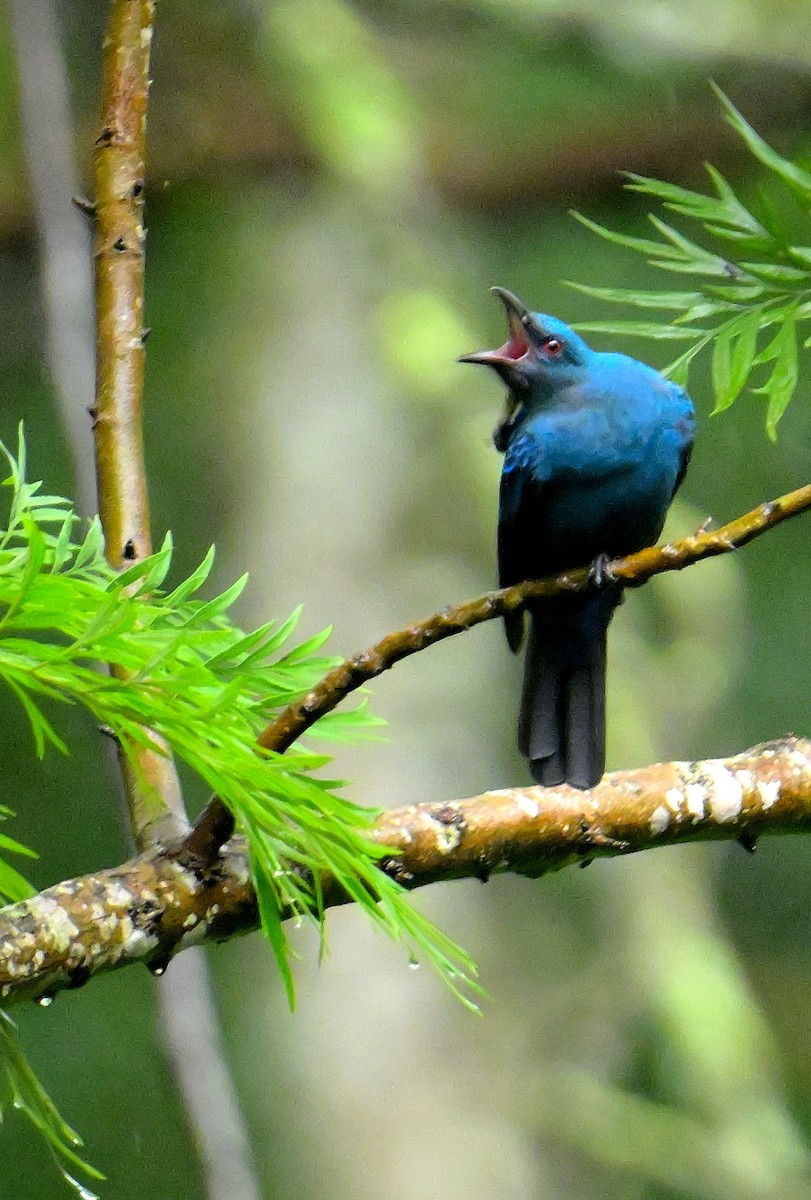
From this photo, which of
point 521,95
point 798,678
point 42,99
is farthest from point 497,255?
point 42,99

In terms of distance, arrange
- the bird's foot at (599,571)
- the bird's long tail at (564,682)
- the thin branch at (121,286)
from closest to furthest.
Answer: the thin branch at (121,286)
the bird's foot at (599,571)
the bird's long tail at (564,682)

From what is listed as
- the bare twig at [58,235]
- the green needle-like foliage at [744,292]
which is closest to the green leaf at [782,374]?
the green needle-like foliage at [744,292]

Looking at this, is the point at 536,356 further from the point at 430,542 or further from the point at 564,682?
the point at 430,542

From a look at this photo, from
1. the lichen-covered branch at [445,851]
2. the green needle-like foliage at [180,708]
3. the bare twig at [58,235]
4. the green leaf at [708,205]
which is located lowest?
the lichen-covered branch at [445,851]

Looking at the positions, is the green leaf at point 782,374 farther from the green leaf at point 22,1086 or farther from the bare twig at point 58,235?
the bare twig at point 58,235

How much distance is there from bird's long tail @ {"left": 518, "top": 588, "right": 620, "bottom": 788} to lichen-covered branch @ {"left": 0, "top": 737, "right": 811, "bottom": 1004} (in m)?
0.33

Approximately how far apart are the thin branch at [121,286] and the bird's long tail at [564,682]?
0.49 metres

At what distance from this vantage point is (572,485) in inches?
51.8

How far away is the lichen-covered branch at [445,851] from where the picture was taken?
2.19 ft

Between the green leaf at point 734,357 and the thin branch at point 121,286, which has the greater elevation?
the thin branch at point 121,286

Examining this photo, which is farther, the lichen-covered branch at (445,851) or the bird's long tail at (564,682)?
the bird's long tail at (564,682)

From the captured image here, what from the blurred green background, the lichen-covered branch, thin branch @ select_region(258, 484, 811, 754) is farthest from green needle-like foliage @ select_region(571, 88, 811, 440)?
the blurred green background

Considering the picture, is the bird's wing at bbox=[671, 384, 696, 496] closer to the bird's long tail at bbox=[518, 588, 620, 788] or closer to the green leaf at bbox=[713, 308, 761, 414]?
the bird's long tail at bbox=[518, 588, 620, 788]

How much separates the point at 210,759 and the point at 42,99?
69.9 inches
